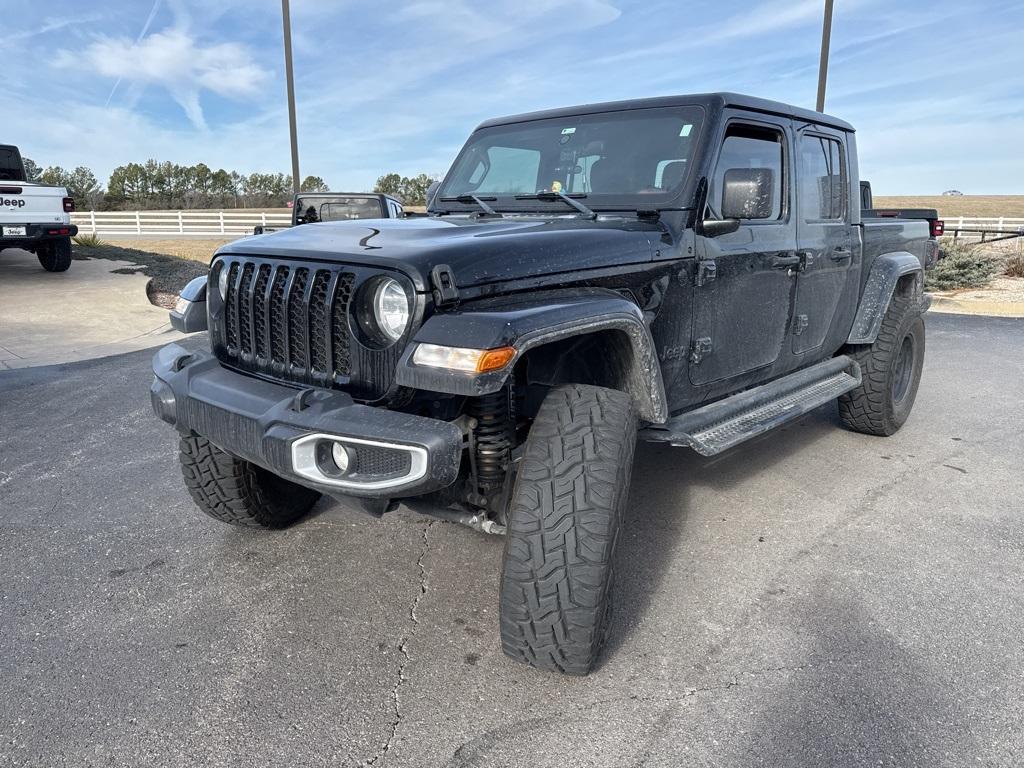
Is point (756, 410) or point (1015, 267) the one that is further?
point (1015, 267)

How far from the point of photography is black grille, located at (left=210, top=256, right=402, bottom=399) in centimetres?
237

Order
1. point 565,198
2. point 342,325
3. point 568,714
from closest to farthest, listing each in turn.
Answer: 1. point 568,714
2. point 342,325
3. point 565,198

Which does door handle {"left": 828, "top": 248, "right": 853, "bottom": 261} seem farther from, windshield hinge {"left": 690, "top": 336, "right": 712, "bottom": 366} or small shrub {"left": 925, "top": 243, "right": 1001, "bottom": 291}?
small shrub {"left": 925, "top": 243, "right": 1001, "bottom": 291}

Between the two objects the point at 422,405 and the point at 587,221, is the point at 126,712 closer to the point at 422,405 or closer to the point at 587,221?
the point at 422,405

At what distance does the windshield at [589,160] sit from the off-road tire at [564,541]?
1.30 m

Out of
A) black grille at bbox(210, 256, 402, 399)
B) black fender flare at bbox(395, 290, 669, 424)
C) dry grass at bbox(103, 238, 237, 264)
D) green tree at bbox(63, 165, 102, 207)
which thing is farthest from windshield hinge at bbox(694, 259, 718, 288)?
green tree at bbox(63, 165, 102, 207)

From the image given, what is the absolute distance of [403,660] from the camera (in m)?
2.52

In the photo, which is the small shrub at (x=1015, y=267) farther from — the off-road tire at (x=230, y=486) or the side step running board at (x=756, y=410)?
the off-road tire at (x=230, y=486)

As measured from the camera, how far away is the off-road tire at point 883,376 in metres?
4.66

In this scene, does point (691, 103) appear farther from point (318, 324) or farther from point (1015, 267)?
point (1015, 267)

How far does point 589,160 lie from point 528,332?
1629mm

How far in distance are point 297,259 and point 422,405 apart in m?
0.65

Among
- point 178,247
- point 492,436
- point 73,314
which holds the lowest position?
point 73,314

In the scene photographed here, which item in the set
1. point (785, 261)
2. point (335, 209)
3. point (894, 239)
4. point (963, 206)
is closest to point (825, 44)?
point (335, 209)
